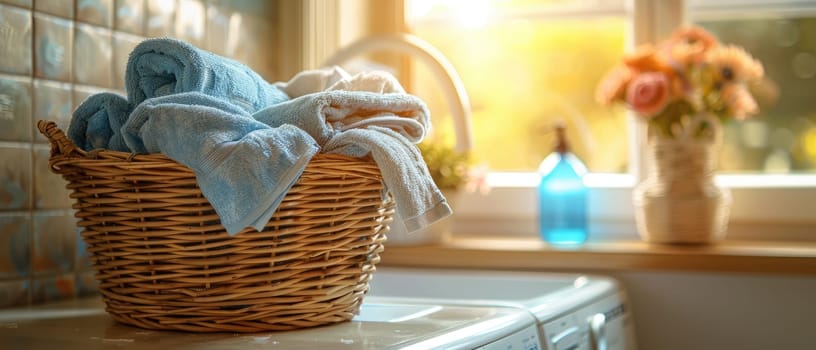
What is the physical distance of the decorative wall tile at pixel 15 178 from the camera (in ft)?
4.13

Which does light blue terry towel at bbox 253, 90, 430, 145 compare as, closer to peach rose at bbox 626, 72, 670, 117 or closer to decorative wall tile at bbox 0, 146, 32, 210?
decorative wall tile at bbox 0, 146, 32, 210

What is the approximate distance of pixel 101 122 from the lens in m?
1.06

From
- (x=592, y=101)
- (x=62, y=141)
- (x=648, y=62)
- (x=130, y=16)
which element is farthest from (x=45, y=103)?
(x=592, y=101)

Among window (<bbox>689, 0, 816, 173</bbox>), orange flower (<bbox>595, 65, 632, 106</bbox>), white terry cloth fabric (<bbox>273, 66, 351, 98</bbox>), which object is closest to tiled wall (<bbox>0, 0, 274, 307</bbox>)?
white terry cloth fabric (<bbox>273, 66, 351, 98</bbox>)

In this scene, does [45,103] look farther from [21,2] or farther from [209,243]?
[209,243]

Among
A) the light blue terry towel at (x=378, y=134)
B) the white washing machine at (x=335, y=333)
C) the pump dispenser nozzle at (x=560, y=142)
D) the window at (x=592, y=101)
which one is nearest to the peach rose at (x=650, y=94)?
the pump dispenser nozzle at (x=560, y=142)

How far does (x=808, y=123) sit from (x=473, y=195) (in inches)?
→ 27.2

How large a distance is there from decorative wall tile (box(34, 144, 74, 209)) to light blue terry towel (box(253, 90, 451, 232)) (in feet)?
1.46

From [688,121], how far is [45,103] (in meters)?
1.10

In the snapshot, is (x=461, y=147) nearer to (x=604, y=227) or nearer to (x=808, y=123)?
(x=604, y=227)

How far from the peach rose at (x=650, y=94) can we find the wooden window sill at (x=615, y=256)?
0.25 metres

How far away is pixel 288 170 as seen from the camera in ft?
2.97

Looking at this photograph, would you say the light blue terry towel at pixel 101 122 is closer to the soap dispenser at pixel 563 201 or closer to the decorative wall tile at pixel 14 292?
the decorative wall tile at pixel 14 292

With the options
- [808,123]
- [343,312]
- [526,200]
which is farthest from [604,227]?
[343,312]
